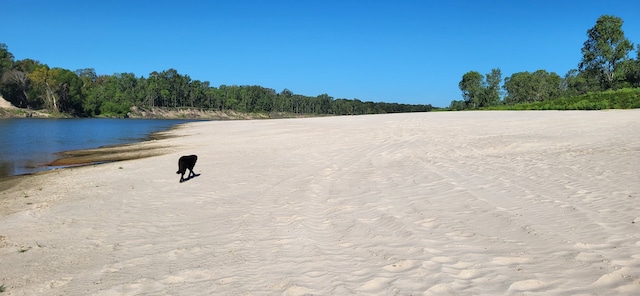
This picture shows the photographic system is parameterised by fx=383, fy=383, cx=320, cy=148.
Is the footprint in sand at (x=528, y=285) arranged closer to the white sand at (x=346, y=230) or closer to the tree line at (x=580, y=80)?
the white sand at (x=346, y=230)

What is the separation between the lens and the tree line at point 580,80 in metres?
62.3

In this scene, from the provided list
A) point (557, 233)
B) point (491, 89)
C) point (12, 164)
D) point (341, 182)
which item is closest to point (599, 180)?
point (557, 233)

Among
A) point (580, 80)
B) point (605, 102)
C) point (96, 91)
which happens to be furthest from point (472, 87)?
point (96, 91)

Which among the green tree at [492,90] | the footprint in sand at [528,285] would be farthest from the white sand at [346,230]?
the green tree at [492,90]

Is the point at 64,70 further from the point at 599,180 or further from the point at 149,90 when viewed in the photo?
the point at 599,180

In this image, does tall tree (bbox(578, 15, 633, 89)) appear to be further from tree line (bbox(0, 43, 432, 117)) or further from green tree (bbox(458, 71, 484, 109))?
tree line (bbox(0, 43, 432, 117))

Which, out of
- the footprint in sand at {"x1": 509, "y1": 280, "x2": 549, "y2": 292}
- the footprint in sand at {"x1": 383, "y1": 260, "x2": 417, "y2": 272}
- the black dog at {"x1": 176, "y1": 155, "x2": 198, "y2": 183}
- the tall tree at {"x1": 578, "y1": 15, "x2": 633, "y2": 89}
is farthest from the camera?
the tall tree at {"x1": 578, "y1": 15, "x2": 633, "y2": 89}

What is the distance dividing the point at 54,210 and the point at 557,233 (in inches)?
403

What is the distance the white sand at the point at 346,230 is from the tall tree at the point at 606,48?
210ft

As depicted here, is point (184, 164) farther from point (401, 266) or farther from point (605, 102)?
point (605, 102)

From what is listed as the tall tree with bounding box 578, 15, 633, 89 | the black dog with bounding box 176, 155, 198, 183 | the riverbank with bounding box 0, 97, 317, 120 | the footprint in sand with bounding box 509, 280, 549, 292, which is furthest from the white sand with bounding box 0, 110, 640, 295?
the riverbank with bounding box 0, 97, 317, 120

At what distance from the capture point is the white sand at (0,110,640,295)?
448 cm

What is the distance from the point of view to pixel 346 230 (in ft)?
21.5

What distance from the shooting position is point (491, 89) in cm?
9906
